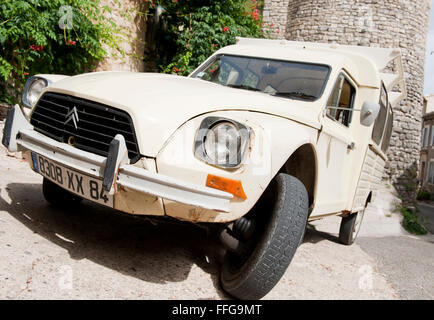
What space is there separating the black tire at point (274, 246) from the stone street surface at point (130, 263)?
23 centimetres

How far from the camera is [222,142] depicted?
7.10 ft

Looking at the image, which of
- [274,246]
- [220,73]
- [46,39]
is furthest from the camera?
[46,39]

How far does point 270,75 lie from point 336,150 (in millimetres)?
917

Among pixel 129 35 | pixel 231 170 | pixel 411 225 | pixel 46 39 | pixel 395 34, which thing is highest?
pixel 395 34

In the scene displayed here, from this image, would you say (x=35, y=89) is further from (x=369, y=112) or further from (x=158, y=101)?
(x=369, y=112)

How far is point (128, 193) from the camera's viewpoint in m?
2.16

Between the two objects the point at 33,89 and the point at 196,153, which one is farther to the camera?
the point at 33,89

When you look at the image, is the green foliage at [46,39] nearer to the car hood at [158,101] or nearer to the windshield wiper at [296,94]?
the car hood at [158,101]

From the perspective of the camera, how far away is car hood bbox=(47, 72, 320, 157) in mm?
2154

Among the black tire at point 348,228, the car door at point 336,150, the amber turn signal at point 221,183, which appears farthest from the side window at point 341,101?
the black tire at point 348,228

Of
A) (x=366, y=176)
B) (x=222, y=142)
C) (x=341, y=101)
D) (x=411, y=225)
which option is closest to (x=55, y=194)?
(x=222, y=142)
